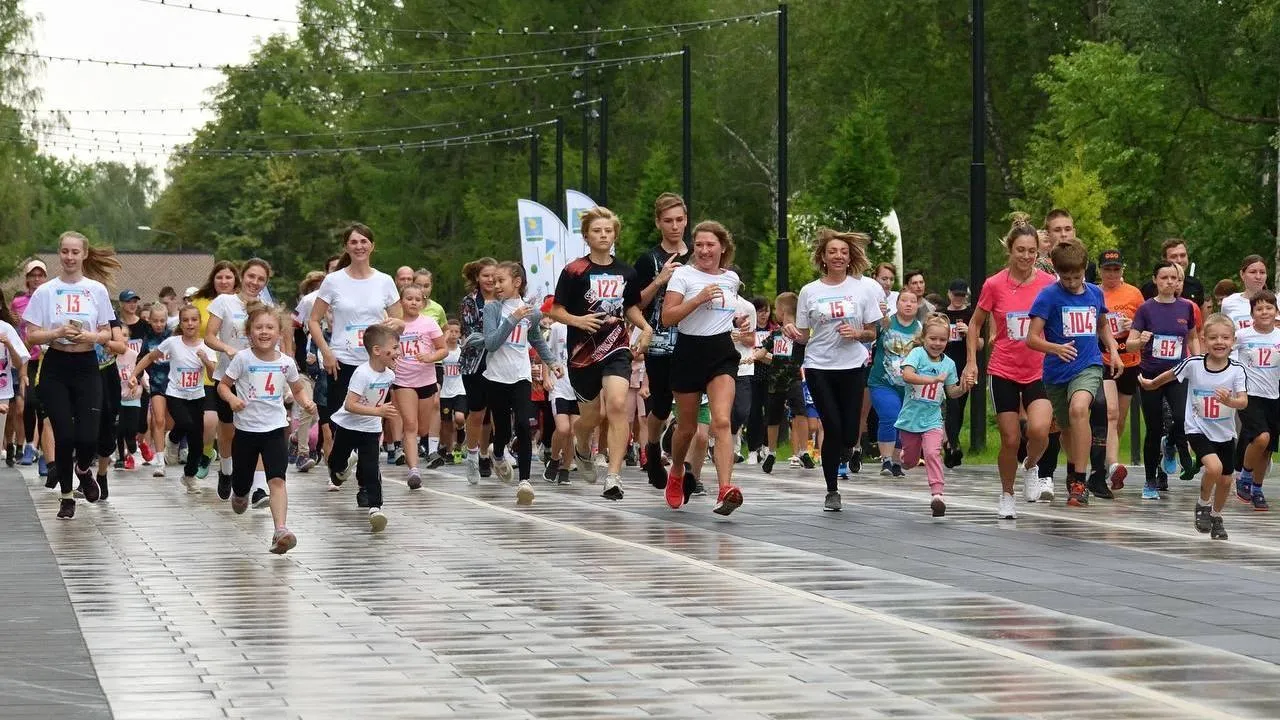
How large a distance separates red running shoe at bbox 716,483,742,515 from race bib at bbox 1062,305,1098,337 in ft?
8.00

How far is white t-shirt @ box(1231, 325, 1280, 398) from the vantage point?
49.8ft

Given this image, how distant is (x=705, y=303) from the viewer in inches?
Answer: 556

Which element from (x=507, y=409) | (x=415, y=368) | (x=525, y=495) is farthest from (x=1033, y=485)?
(x=415, y=368)

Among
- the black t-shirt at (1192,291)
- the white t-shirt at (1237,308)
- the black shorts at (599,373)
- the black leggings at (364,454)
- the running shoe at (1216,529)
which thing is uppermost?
the black t-shirt at (1192,291)

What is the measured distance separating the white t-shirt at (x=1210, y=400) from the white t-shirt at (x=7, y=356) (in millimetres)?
7194

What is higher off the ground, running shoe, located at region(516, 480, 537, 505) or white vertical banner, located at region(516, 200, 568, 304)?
white vertical banner, located at region(516, 200, 568, 304)

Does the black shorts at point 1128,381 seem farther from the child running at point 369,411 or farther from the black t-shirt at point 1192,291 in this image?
the child running at point 369,411

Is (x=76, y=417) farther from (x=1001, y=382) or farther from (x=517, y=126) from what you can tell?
(x=517, y=126)

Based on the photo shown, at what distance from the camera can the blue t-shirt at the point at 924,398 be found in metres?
15.8

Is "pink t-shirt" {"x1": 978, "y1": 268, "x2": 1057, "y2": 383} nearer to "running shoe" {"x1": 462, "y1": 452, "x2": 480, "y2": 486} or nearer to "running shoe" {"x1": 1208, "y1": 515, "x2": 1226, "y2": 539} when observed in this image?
"running shoe" {"x1": 1208, "y1": 515, "x2": 1226, "y2": 539}

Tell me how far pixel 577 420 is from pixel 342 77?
66066 mm

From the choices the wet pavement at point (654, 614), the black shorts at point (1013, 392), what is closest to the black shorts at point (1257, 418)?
the wet pavement at point (654, 614)

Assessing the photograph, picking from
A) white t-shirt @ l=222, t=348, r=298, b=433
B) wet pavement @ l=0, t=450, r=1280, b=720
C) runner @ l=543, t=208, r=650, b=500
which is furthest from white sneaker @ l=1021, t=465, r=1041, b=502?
white t-shirt @ l=222, t=348, r=298, b=433

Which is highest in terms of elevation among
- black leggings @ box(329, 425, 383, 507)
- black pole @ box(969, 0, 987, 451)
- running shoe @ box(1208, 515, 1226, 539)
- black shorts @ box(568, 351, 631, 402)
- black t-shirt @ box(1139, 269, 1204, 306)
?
black pole @ box(969, 0, 987, 451)
